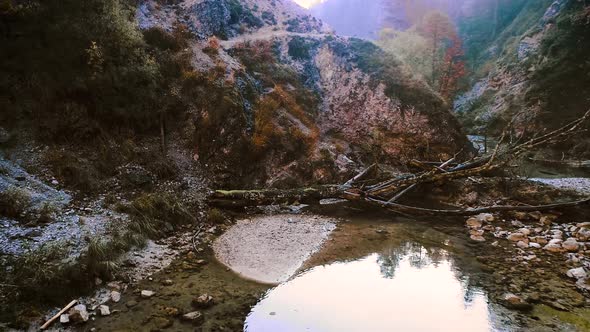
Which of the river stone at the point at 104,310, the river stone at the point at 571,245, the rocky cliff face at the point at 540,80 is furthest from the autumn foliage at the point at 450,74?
the river stone at the point at 104,310

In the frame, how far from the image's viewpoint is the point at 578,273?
20.2 ft

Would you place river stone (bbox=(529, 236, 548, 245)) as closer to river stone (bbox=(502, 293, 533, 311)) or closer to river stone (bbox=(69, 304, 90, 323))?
river stone (bbox=(502, 293, 533, 311))

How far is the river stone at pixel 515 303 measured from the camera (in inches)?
204

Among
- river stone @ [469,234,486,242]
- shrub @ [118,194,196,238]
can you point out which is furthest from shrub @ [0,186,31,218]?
river stone @ [469,234,486,242]

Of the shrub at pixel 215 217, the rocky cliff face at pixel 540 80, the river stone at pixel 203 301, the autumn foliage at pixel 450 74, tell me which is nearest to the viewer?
the river stone at pixel 203 301

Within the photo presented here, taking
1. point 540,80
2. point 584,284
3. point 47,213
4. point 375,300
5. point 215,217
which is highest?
point 540,80

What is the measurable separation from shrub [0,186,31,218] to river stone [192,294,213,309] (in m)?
4.32

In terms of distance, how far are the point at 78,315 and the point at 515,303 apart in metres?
7.08

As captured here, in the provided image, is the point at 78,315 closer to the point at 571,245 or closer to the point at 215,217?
the point at 215,217

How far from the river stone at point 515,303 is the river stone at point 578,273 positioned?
180cm

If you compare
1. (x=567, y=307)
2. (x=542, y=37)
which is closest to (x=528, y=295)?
(x=567, y=307)

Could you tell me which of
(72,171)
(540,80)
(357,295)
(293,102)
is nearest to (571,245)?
(357,295)

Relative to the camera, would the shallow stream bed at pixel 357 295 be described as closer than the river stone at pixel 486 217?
Yes

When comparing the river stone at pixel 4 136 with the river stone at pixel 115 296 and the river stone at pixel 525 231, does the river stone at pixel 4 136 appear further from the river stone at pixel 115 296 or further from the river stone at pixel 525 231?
the river stone at pixel 525 231
